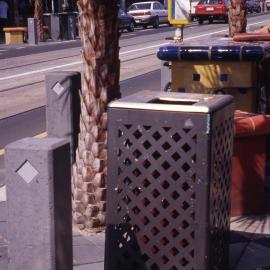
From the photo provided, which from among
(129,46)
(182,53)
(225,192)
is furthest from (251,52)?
(129,46)

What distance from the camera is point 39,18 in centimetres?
3300

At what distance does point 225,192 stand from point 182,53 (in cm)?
332

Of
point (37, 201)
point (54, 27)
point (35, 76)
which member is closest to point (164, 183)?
point (37, 201)

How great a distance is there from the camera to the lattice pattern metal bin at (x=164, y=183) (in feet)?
13.4

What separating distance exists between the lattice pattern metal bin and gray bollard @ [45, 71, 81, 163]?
7.75ft

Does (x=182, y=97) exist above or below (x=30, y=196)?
above

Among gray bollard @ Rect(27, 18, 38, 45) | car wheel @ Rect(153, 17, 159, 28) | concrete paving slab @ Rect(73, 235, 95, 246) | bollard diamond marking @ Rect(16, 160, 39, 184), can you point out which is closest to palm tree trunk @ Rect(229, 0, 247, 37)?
concrete paving slab @ Rect(73, 235, 95, 246)

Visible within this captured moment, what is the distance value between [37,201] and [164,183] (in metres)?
0.82

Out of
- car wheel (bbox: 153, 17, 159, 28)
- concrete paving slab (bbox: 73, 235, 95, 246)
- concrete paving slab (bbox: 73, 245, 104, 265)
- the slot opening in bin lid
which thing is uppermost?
the slot opening in bin lid

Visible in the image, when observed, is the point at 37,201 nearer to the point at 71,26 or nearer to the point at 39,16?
the point at 39,16

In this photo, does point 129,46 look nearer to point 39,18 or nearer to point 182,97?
point 39,18

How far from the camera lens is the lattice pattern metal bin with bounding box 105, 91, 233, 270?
4094mm

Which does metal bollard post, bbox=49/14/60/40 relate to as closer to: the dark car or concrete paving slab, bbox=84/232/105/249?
the dark car

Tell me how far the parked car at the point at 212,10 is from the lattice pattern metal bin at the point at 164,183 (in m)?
44.5
